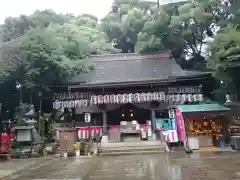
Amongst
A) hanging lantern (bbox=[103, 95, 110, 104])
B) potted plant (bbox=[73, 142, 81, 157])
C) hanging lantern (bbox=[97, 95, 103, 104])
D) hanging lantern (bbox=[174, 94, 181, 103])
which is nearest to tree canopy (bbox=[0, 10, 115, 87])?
hanging lantern (bbox=[97, 95, 103, 104])

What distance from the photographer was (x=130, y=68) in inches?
1089

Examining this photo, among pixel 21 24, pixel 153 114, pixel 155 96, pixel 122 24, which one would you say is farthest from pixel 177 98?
pixel 21 24

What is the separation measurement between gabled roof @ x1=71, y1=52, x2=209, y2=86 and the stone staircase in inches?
240

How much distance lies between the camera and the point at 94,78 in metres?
26.5

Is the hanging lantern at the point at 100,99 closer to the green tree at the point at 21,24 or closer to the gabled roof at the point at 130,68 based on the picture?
the gabled roof at the point at 130,68

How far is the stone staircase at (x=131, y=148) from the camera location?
64.2 ft

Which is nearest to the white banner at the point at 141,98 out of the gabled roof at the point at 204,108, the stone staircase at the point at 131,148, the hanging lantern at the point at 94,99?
the hanging lantern at the point at 94,99

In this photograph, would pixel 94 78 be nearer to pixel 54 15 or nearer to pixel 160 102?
pixel 160 102

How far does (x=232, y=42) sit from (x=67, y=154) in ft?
39.1

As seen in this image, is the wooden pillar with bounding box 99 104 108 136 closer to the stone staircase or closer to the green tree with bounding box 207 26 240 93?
the stone staircase

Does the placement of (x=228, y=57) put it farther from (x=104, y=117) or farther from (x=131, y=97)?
(x=104, y=117)

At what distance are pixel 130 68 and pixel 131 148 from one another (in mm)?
9430

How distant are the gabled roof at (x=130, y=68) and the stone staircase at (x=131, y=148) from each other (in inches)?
240

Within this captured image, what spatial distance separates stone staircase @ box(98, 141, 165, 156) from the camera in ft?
64.2
